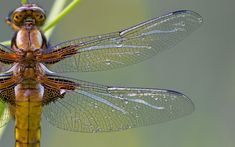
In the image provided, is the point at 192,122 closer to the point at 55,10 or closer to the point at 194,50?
the point at 194,50

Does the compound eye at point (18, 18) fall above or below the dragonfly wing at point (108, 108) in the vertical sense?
above

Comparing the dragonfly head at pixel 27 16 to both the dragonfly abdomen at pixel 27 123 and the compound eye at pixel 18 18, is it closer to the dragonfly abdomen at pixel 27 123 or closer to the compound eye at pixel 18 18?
the compound eye at pixel 18 18

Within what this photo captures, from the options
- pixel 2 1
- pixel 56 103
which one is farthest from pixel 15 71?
pixel 2 1

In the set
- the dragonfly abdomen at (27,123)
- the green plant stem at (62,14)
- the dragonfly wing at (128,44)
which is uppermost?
the green plant stem at (62,14)

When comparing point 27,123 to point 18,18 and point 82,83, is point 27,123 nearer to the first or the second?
point 82,83

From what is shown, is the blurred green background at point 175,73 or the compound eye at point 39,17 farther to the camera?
the blurred green background at point 175,73

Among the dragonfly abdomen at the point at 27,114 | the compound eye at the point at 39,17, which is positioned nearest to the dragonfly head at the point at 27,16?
the compound eye at the point at 39,17

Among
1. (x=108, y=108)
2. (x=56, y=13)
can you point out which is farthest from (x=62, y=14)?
(x=108, y=108)
